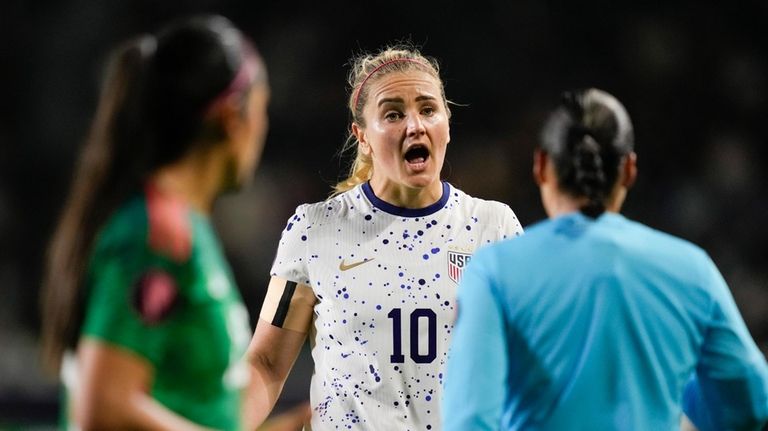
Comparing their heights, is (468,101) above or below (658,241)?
above

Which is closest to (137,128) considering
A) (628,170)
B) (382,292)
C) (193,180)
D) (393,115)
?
(193,180)

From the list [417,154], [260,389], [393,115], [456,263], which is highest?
[393,115]

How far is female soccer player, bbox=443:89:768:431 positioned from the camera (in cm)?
214

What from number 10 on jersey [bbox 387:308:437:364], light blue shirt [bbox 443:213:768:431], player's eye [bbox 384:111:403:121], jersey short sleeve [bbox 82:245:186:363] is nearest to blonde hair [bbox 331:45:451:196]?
Result: player's eye [bbox 384:111:403:121]

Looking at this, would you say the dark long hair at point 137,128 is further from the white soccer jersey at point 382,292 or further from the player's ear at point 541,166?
the white soccer jersey at point 382,292

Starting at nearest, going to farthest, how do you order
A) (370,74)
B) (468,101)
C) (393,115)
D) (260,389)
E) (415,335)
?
1. (415,335)
2. (260,389)
3. (393,115)
4. (370,74)
5. (468,101)

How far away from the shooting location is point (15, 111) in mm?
8148

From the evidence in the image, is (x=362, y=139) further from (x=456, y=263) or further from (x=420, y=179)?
(x=456, y=263)

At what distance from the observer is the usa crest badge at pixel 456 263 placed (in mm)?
3385

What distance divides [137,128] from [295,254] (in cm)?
168

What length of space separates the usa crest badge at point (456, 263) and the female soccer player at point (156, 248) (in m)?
1.52

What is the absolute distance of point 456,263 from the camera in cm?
341

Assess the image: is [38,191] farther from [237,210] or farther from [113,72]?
[113,72]

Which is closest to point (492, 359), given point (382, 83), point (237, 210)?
point (382, 83)
